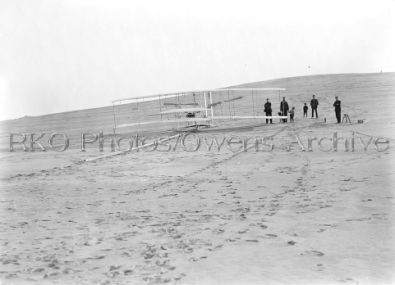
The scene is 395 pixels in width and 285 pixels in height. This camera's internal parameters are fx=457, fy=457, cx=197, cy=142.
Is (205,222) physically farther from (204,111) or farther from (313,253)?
(204,111)

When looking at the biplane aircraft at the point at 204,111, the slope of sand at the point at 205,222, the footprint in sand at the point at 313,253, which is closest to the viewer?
the slope of sand at the point at 205,222

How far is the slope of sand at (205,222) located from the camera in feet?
14.1

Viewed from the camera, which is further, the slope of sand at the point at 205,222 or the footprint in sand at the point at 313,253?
the footprint in sand at the point at 313,253

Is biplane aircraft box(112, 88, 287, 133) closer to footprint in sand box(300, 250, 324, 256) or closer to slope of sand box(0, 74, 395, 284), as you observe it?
slope of sand box(0, 74, 395, 284)

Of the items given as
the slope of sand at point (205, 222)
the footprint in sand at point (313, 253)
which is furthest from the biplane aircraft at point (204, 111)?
the footprint in sand at point (313, 253)

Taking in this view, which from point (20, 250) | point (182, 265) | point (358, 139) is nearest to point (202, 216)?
point (182, 265)

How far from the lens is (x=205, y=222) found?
621 centimetres

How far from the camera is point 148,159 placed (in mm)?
13961

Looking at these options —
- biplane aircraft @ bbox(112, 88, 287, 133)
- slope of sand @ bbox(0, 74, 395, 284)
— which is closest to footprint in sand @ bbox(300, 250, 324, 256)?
slope of sand @ bbox(0, 74, 395, 284)

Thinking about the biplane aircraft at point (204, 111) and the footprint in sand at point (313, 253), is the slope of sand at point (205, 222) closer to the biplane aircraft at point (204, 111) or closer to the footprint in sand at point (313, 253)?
the footprint in sand at point (313, 253)

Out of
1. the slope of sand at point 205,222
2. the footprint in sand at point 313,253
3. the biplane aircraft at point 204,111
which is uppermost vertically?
the biplane aircraft at point 204,111

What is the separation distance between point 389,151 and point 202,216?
763cm

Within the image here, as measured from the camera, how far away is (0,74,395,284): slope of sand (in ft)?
14.1

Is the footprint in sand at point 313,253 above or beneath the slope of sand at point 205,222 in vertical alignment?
beneath
